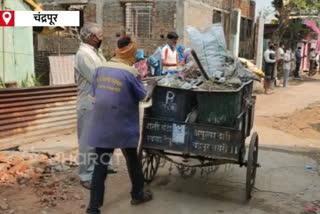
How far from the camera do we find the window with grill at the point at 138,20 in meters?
13.2

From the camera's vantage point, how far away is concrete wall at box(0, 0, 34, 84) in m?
8.34

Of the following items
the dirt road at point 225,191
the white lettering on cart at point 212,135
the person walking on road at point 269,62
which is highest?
the person walking on road at point 269,62

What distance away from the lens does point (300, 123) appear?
29.7 feet

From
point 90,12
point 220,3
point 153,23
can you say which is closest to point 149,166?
point 153,23

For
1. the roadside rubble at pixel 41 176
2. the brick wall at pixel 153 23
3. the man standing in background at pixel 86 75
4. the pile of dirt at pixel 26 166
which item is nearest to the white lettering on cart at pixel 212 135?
the man standing in background at pixel 86 75

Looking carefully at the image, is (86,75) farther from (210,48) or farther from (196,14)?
(196,14)

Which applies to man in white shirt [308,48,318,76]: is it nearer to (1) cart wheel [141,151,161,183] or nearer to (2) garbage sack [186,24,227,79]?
(2) garbage sack [186,24,227,79]

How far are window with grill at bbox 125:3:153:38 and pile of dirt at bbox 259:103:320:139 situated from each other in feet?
18.7

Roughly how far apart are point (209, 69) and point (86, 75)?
4.64 ft

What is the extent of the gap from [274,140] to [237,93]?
12.1 feet

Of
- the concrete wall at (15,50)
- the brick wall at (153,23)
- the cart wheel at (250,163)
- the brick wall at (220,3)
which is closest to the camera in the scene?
the cart wheel at (250,163)

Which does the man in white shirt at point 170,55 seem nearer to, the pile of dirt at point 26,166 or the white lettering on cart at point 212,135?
the pile of dirt at point 26,166

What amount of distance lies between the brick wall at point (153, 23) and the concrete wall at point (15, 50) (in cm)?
453

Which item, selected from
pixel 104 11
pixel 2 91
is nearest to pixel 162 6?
pixel 104 11
